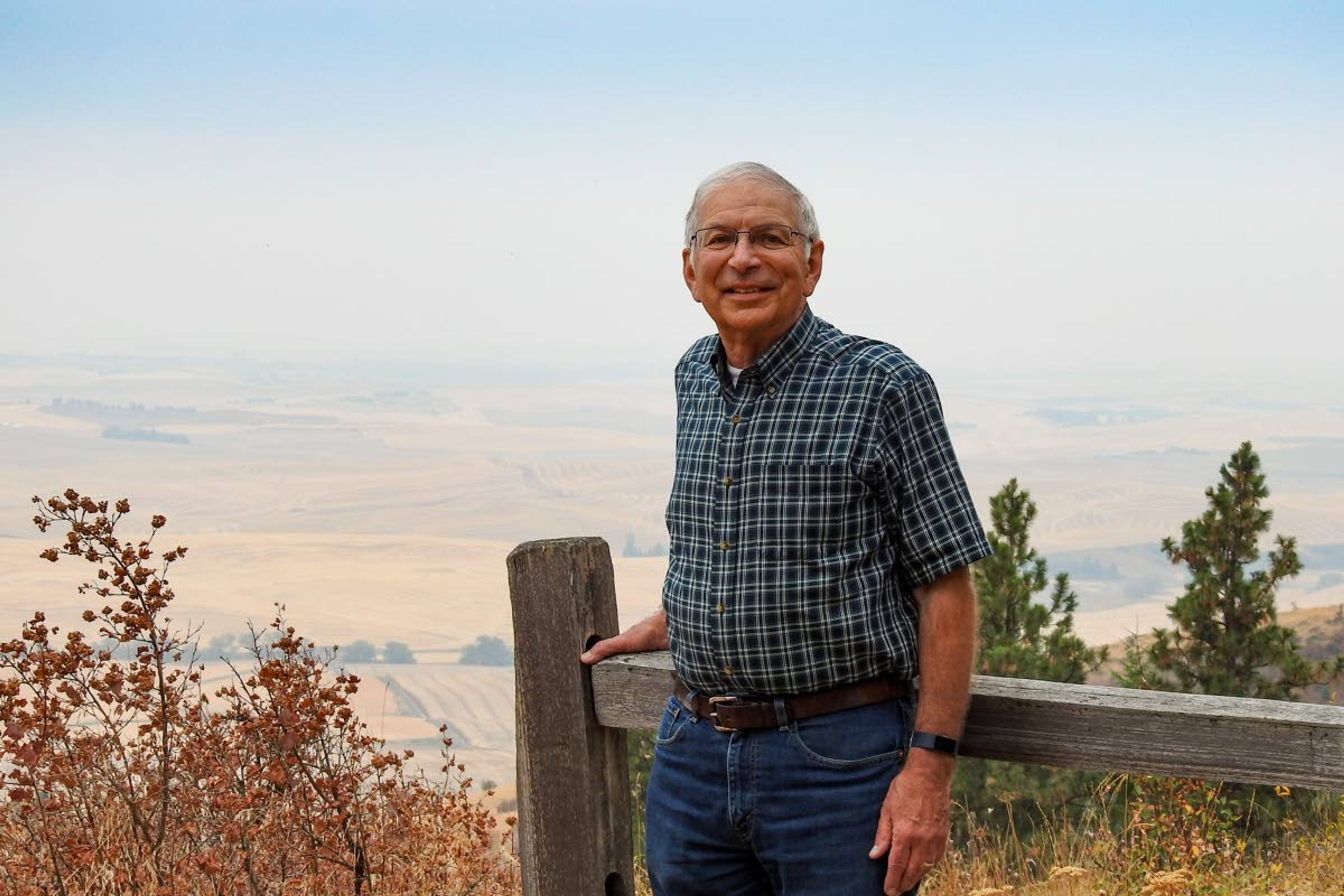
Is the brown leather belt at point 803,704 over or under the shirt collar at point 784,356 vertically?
under

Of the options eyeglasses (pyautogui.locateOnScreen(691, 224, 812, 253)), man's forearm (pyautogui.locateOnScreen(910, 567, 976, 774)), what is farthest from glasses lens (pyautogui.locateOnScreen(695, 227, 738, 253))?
man's forearm (pyautogui.locateOnScreen(910, 567, 976, 774))

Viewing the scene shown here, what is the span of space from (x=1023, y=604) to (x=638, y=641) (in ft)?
31.5

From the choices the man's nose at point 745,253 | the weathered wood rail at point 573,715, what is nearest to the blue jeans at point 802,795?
the weathered wood rail at point 573,715

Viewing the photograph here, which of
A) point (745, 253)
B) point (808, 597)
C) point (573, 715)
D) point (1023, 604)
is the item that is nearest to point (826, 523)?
point (808, 597)

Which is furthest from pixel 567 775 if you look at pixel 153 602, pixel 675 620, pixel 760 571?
pixel 153 602

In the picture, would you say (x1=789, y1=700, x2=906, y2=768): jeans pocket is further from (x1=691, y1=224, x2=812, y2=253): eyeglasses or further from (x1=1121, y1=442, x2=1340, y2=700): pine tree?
(x1=1121, y1=442, x2=1340, y2=700): pine tree

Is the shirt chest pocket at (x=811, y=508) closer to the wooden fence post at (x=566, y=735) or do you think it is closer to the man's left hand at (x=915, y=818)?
the man's left hand at (x=915, y=818)

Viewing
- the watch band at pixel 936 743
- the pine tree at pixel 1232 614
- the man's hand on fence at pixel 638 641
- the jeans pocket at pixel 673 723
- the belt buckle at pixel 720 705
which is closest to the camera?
the watch band at pixel 936 743

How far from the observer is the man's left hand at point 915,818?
8.89 ft

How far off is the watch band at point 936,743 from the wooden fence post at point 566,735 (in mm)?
1125

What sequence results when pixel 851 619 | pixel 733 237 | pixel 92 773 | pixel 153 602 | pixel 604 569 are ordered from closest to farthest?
pixel 851 619, pixel 733 237, pixel 604 569, pixel 153 602, pixel 92 773

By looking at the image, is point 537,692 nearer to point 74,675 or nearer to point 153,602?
point 153,602

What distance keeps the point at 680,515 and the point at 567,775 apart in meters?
0.99

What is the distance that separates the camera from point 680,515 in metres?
3.05
